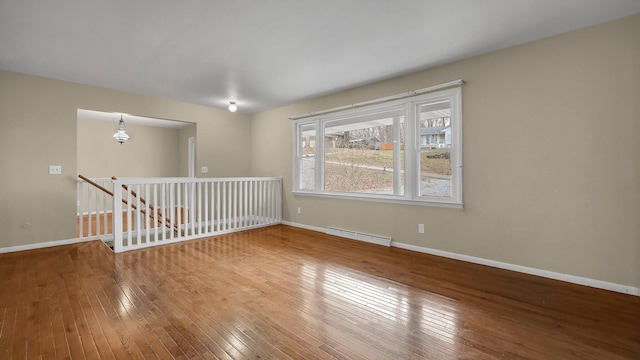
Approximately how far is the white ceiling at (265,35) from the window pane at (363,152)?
69 centimetres

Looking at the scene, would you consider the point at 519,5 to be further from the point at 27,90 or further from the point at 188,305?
the point at 27,90

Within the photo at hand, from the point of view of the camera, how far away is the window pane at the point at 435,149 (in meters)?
3.69

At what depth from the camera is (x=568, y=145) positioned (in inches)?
112

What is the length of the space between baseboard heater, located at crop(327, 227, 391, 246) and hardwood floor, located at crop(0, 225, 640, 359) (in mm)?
636

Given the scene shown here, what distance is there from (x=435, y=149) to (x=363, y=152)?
48.2 inches

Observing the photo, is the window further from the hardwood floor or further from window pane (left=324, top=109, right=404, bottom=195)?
the hardwood floor

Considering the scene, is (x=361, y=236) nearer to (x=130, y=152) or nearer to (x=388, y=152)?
(x=388, y=152)

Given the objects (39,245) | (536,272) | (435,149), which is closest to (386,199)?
(435,149)

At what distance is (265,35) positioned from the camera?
2867mm

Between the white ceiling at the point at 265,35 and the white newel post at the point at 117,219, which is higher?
the white ceiling at the point at 265,35

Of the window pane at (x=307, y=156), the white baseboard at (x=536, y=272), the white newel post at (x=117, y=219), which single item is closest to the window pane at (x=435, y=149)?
the white baseboard at (x=536, y=272)

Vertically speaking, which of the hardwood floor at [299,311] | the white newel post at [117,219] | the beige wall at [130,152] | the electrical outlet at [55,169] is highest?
the beige wall at [130,152]

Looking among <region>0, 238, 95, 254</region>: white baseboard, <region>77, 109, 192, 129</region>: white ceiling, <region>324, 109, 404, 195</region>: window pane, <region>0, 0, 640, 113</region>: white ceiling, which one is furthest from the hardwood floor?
<region>77, 109, 192, 129</region>: white ceiling

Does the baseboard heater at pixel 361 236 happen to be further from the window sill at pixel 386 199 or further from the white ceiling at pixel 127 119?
the white ceiling at pixel 127 119
